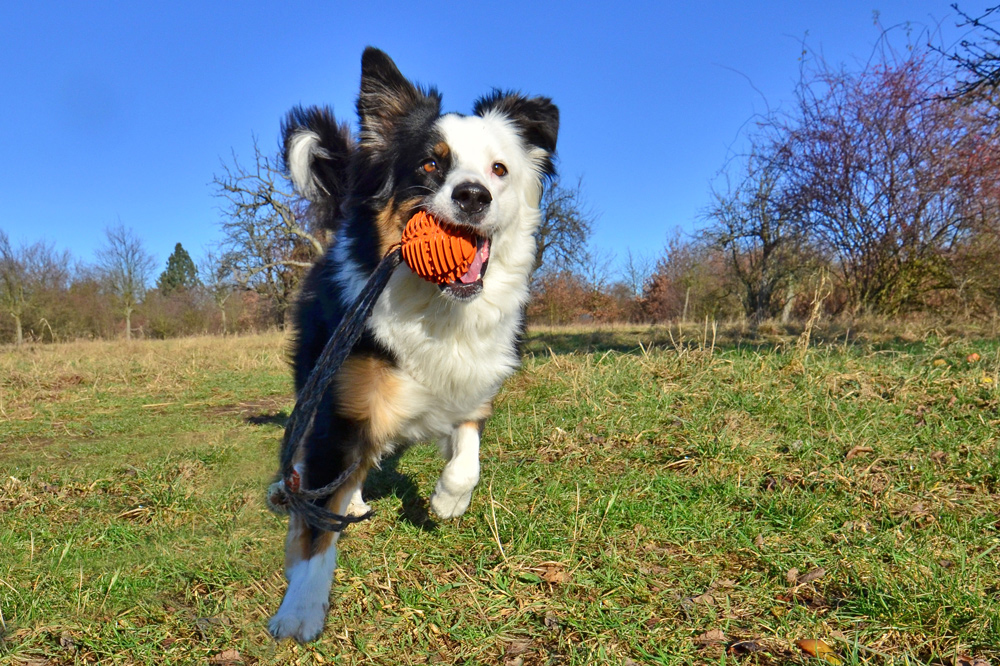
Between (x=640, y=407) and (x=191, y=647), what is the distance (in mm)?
2984

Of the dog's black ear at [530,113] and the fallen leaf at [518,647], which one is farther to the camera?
the dog's black ear at [530,113]

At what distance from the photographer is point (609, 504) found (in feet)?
9.46

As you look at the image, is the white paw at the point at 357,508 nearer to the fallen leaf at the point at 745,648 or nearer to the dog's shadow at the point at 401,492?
the dog's shadow at the point at 401,492

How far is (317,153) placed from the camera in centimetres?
374

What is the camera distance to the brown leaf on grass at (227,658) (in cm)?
202

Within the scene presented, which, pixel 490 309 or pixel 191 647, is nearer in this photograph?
pixel 191 647

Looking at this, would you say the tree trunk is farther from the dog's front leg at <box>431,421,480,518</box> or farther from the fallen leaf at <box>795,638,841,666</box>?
the fallen leaf at <box>795,638,841,666</box>

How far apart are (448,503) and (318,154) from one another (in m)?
2.21

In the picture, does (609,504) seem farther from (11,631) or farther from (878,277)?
(878,277)

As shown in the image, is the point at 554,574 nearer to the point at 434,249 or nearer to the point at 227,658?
the point at 227,658

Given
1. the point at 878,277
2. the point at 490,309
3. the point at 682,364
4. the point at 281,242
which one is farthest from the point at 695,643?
the point at 281,242

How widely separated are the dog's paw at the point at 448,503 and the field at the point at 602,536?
3.2 inches

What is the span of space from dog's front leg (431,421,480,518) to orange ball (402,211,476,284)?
0.82 meters

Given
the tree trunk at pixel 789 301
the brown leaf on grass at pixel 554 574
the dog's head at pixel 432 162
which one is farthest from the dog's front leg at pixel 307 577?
the tree trunk at pixel 789 301
